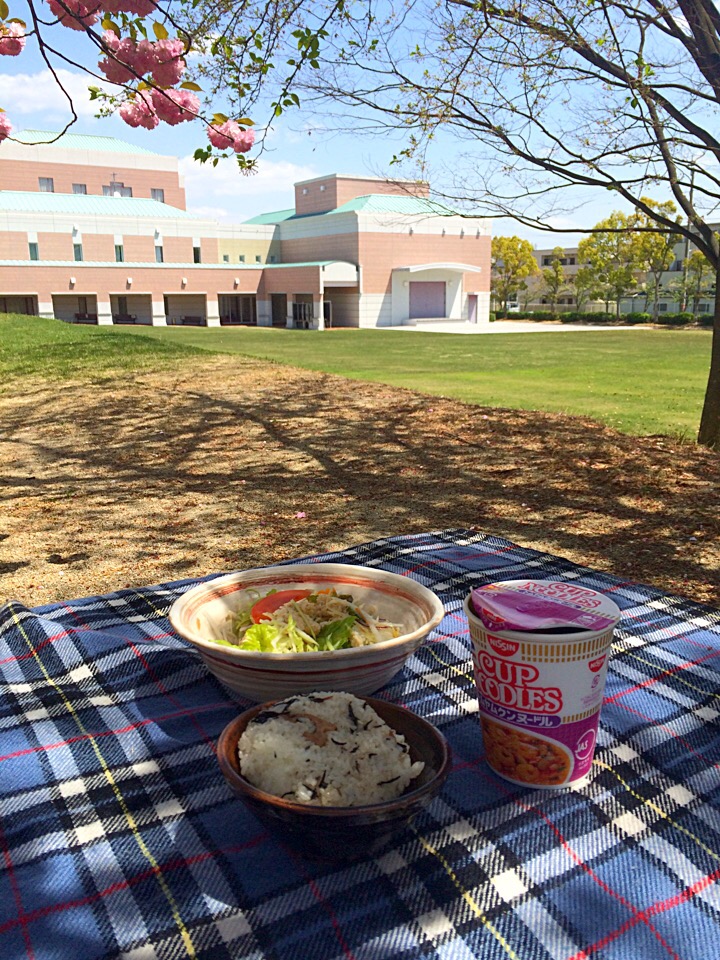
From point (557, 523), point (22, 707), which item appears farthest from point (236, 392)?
point (22, 707)

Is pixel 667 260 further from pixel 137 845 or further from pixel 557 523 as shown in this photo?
pixel 137 845

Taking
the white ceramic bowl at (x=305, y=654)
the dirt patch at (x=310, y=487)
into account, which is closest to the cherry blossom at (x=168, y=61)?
the dirt patch at (x=310, y=487)

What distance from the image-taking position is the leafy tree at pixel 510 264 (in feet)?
220

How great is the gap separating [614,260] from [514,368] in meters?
46.3

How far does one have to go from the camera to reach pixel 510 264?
67.2m

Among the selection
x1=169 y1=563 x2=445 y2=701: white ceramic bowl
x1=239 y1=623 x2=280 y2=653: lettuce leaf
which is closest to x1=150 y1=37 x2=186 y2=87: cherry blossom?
x1=169 y1=563 x2=445 y2=701: white ceramic bowl

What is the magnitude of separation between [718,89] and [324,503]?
4.60 m

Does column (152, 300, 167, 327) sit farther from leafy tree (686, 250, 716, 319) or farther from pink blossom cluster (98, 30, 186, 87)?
pink blossom cluster (98, 30, 186, 87)

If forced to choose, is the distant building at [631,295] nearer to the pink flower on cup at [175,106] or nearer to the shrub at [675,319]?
the shrub at [675,319]

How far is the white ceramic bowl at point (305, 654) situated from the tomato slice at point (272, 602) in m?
0.05

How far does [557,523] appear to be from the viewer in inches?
215

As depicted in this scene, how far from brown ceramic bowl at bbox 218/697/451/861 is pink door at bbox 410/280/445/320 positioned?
52401 millimetres

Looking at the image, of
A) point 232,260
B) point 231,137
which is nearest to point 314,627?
point 231,137

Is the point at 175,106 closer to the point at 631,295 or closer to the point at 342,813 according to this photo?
the point at 342,813
